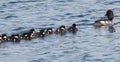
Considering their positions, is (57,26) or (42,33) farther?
(57,26)

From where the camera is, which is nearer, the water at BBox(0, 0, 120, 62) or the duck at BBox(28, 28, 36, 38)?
the water at BBox(0, 0, 120, 62)

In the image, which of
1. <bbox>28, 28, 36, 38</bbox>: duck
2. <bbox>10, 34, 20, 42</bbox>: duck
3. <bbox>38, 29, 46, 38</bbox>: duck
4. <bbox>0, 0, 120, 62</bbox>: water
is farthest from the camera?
<bbox>38, 29, 46, 38</bbox>: duck

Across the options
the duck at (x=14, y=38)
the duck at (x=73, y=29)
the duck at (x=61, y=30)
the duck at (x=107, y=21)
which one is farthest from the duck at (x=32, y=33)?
the duck at (x=107, y=21)

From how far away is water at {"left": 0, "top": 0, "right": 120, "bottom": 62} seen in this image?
1551 cm

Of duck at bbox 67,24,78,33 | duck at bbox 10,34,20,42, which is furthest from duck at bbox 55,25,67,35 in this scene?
duck at bbox 10,34,20,42

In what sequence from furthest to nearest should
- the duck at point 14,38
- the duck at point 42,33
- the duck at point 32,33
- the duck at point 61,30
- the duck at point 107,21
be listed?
the duck at point 107,21 < the duck at point 61,30 < the duck at point 42,33 < the duck at point 32,33 < the duck at point 14,38

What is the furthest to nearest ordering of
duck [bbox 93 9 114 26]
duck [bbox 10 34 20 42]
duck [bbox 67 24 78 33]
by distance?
1. duck [bbox 93 9 114 26]
2. duck [bbox 67 24 78 33]
3. duck [bbox 10 34 20 42]

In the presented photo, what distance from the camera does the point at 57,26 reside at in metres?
19.1

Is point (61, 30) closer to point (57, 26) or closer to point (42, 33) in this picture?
point (42, 33)

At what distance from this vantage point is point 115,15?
2080cm

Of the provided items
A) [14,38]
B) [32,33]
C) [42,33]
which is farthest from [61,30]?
[14,38]

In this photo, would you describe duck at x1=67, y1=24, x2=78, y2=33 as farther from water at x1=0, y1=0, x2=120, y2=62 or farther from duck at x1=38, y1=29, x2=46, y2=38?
duck at x1=38, y1=29, x2=46, y2=38

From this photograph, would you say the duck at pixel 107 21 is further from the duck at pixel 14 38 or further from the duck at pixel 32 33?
the duck at pixel 14 38

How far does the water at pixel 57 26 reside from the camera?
1551 cm
